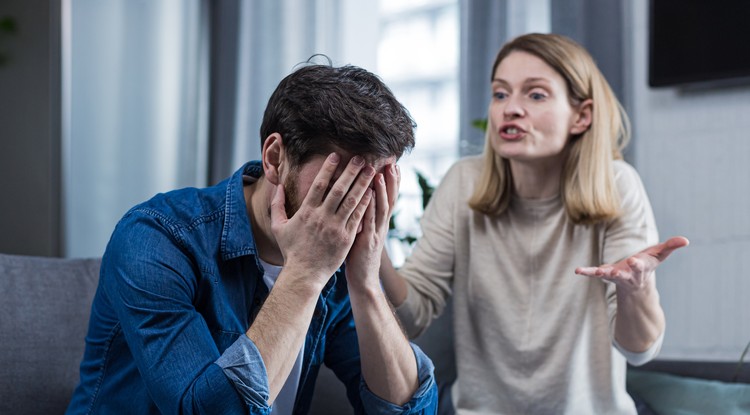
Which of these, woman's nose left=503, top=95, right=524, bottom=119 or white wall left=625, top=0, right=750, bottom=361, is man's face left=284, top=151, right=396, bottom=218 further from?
white wall left=625, top=0, right=750, bottom=361

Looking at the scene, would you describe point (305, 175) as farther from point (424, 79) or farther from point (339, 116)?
point (424, 79)

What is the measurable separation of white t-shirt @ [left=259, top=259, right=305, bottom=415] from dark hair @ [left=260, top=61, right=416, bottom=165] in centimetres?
20

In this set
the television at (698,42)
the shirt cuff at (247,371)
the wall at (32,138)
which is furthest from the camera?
the wall at (32,138)

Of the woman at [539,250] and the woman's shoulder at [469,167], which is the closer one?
the woman at [539,250]

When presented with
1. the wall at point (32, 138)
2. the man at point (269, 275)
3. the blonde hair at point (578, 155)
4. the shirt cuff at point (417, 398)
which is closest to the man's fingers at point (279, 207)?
the man at point (269, 275)

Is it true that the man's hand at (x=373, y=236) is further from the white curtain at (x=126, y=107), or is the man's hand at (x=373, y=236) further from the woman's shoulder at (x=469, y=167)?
the white curtain at (x=126, y=107)

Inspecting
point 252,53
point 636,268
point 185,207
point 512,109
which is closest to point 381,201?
point 185,207

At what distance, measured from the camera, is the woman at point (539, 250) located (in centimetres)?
167

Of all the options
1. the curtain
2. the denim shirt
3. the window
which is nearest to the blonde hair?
the denim shirt

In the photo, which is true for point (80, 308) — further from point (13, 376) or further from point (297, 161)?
point (297, 161)

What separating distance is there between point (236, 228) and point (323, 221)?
0.52ft

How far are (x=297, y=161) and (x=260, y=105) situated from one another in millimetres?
2596

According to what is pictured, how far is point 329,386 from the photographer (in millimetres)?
1725

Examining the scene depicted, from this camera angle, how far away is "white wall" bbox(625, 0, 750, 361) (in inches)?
91.7
